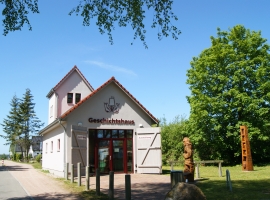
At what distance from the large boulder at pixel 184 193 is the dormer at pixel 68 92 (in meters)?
21.4

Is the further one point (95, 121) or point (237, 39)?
point (237, 39)

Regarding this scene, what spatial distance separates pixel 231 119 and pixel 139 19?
2076 cm

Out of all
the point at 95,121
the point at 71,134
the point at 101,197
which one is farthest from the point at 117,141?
the point at 101,197

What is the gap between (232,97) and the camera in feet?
90.6

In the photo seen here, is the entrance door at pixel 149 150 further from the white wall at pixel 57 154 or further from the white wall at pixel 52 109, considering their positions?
the white wall at pixel 52 109

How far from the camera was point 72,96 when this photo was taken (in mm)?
27609

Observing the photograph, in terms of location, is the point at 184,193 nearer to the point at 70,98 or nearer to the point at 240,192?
the point at 240,192

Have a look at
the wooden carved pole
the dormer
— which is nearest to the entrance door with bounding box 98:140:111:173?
the dormer

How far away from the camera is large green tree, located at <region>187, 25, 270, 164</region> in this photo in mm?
26422

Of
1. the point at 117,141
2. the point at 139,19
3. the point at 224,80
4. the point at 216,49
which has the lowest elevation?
the point at 117,141

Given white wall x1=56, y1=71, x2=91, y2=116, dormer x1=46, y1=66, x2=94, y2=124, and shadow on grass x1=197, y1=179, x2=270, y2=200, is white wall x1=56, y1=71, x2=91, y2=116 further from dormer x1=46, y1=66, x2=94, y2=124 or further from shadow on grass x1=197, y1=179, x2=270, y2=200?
shadow on grass x1=197, y1=179, x2=270, y2=200

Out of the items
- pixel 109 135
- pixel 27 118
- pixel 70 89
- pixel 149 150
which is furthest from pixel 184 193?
pixel 27 118

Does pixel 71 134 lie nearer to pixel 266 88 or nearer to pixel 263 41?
pixel 266 88

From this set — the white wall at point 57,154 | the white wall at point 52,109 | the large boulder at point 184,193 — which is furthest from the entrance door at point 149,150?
the large boulder at point 184,193
